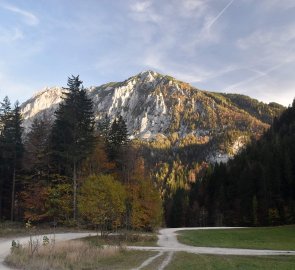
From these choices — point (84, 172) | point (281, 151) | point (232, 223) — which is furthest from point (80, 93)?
point (281, 151)

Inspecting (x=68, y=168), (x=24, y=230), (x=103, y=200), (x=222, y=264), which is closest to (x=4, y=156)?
(x=68, y=168)

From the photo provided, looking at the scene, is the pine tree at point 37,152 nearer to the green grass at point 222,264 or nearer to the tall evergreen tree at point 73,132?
the tall evergreen tree at point 73,132

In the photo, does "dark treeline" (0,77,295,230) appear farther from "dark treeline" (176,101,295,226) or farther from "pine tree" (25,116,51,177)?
"dark treeline" (176,101,295,226)

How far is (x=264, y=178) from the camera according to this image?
11531 centimetres

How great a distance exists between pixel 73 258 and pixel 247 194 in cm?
10471

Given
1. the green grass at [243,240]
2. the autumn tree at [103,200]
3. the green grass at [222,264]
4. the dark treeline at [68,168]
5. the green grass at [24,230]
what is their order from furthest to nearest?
the dark treeline at [68,168]
the green grass at [24,230]
the autumn tree at [103,200]
the green grass at [243,240]
the green grass at [222,264]

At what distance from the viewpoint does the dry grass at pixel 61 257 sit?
63.7ft

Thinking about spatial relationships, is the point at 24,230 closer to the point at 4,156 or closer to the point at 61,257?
the point at 4,156

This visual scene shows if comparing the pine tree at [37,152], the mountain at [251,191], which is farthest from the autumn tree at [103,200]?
the mountain at [251,191]

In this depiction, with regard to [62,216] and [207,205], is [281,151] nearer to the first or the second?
[207,205]

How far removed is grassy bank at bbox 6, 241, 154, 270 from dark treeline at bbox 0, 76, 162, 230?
2022cm

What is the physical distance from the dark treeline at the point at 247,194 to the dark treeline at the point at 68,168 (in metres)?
57.6

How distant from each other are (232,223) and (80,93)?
243 feet

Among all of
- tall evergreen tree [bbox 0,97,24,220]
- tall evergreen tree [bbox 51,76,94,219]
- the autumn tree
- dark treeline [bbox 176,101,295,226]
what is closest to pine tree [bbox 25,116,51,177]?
tall evergreen tree [bbox 51,76,94,219]
